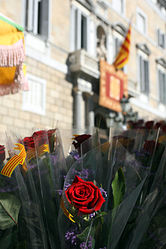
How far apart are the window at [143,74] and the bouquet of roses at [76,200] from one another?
12845 mm

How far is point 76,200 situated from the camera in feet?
2.74

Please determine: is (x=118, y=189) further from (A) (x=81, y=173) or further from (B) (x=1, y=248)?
(B) (x=1, y=248)

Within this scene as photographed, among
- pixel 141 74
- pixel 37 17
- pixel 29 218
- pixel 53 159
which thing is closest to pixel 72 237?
pixel 29 218

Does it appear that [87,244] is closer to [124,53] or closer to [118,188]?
[118,188]


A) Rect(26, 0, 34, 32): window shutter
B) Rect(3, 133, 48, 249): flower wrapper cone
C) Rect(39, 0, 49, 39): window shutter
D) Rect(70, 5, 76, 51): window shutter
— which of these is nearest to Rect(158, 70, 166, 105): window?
Rect(70, 5, 76, 51): window shutter

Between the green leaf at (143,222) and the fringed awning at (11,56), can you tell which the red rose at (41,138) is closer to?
the green leaf at (143,222)

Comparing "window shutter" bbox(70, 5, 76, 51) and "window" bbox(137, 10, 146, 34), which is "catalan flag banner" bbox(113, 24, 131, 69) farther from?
"window" bbox(137, 10, 146, 34)

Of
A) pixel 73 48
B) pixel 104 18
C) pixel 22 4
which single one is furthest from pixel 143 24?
pixel 22 4

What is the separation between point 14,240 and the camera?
942 mm

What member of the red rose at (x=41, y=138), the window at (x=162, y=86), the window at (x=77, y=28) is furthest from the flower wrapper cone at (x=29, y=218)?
the window at (x=162, y=86)

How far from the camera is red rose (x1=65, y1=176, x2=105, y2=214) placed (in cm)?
83

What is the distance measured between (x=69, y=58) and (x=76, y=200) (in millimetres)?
9174

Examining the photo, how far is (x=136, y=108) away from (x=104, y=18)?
12.2ft

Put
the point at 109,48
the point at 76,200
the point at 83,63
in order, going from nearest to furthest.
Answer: the point at 76,200, the point at 83,63, the point at 109,48
